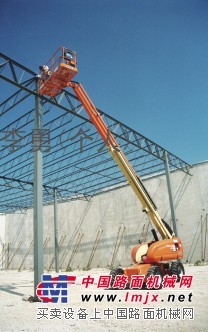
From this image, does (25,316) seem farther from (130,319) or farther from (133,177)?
(133,177)

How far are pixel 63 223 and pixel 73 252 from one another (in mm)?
3373

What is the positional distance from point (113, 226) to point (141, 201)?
15.2m

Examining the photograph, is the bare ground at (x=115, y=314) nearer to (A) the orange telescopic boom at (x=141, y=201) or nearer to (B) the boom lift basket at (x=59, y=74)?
(A) the orange telescopic boom at (x=141, y=201)

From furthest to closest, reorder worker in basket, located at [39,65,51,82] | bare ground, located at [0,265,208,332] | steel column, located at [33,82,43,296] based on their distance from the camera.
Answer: worker in basket, located at [39,65,51,82], steel column, located at [33,82,43,296], bare ground, located at [0,265,208,332]

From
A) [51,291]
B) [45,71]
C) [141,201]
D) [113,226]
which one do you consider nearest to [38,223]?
[51,291]

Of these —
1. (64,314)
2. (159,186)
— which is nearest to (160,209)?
(159,186)

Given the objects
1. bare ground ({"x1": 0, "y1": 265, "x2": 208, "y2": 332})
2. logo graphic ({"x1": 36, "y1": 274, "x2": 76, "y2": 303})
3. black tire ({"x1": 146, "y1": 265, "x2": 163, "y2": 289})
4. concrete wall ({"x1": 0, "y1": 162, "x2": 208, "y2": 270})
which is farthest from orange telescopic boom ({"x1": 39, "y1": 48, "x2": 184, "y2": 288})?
concrete wall ({"x1": 0, "y1": 162, "x2": 208, "y2": 270})

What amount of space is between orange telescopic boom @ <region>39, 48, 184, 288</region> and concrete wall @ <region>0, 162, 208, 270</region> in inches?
393

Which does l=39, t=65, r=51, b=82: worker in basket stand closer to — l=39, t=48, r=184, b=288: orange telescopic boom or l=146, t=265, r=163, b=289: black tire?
l=39, t=48, r=184, b=288: orange telescopic boom

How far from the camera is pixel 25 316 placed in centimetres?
714

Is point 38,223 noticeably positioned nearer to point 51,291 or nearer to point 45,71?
point 51,291

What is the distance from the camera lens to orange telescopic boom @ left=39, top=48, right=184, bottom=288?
34.0ft

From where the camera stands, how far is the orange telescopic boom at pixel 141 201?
1036 centimetres

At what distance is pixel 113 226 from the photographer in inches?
1034
